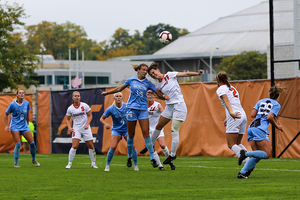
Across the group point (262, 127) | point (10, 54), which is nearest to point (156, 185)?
point (262, 127)

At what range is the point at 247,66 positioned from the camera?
76.2 metres

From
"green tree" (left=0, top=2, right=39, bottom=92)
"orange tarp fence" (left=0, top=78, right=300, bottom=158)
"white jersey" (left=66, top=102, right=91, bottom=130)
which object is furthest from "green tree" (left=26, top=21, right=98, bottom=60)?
"white jersey" (left=66, top=102, right=91, bottom=130)

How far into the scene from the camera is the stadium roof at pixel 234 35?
312ft

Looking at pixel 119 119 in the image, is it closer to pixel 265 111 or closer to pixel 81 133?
pixel 81 133

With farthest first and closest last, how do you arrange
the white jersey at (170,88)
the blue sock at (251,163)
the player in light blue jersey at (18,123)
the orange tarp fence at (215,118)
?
the orange tarp fence at (215,118)
the player in light blue jersey at (18,123)
the white jersey at (170,88)
the blue sock at (251,163)

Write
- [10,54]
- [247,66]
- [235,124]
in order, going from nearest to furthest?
[235,124] < [10,54] < [247,66]

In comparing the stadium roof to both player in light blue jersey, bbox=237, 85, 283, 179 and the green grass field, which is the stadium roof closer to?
the green grass field

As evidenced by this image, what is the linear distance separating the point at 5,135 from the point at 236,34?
9065 centimetres

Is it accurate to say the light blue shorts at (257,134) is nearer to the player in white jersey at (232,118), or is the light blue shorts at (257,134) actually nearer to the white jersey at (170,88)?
the player in white jersey at (232,118)

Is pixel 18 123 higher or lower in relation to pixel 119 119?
lower

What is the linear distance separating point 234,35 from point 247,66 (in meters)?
34.2

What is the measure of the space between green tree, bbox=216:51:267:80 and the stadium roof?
11.2 meters

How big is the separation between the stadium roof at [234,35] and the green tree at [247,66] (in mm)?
→ 11248

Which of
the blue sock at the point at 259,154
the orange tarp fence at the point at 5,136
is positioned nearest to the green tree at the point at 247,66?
the orange tarp fence at the point at 5,136
